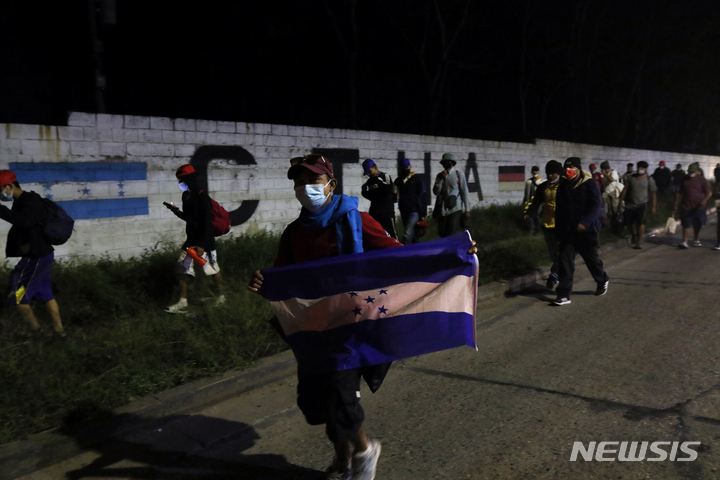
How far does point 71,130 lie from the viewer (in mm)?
7660

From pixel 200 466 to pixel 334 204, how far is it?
6.00 ft

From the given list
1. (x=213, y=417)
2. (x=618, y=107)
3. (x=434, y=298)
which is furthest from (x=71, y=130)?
(x=618, y=107)

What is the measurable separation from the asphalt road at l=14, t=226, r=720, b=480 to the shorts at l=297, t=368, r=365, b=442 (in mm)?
549

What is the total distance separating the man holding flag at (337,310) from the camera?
9.61 feet

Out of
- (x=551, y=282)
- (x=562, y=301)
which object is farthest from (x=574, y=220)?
(x=551, y=282)

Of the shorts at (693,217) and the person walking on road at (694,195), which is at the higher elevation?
the person walking on road at (694,195)

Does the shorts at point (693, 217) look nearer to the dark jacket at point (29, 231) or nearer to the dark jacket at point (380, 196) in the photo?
the dark jacket at point (380, 196)

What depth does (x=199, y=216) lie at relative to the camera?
6656mm

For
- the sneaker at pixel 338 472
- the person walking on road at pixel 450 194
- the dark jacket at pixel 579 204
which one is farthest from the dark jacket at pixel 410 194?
the sneaker at pixel 338 472

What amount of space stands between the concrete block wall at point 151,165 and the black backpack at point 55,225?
2.01 meters

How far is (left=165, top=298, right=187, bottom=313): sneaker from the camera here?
629 centimetres

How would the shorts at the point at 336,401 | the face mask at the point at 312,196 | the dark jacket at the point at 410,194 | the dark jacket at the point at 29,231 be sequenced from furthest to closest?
the dark jacket at the point at 410,194
the dark jacket at the point at 29,231
the face mask at the point at 312,196
the shorts at the point at 336,401

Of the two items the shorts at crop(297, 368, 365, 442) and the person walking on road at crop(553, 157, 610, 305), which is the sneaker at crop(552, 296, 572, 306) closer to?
the person walking on road at crop(553, 157, 610, 305)

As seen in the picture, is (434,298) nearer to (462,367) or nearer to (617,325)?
(462,367)
